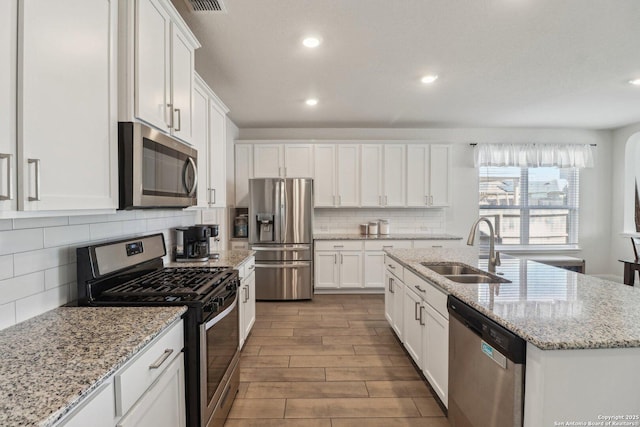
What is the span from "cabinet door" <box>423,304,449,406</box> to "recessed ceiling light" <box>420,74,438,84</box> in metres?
2.20

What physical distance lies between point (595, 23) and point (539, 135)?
3548 millimetres

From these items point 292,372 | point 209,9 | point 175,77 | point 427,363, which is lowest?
point 292,372

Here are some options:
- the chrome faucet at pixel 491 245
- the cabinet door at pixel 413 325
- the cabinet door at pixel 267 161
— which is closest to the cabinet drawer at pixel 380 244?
the cabinet door at pixel 267 161

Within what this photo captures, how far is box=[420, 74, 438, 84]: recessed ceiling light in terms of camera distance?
316 cm

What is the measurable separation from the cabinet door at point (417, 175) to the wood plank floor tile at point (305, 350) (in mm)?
2745

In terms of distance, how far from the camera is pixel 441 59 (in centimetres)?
279

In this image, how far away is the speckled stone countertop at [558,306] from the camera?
1136 millimetres

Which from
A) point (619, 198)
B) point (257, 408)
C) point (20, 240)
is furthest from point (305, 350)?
point (619, 198)

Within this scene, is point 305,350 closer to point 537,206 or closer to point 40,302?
point 40,302

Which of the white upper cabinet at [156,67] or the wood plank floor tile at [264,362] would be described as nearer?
the white upper cabinet at [156,67]

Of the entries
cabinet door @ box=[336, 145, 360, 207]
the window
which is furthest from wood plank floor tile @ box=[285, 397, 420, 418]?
the window

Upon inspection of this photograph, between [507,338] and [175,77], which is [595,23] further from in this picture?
[175,77]

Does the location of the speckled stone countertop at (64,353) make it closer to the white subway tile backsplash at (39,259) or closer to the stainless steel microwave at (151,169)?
the white subway tile backsplash at (39,259)

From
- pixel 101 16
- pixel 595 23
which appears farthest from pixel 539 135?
pixel 101 16
